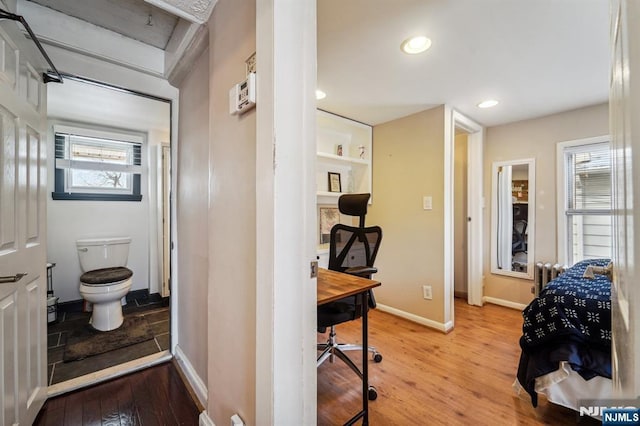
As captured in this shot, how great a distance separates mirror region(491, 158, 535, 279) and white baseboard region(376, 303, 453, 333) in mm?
1331

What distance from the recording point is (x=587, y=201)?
277 centimetres

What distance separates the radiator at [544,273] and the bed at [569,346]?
1.43 meters

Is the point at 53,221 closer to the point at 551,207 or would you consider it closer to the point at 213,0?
the point at 213,0

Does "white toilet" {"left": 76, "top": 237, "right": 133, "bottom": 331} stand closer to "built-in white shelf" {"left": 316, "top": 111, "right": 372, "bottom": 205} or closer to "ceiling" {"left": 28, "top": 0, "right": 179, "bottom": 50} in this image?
"ceiling" {"left": 28, "top": 0, "right": 179, "bottom": 50}

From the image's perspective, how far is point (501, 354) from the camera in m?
2.16

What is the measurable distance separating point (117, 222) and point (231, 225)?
2.45 meters

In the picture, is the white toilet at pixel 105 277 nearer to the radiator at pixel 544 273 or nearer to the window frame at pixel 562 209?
the radiator at pixel 544 273

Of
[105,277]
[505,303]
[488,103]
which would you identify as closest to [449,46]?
[488,103]

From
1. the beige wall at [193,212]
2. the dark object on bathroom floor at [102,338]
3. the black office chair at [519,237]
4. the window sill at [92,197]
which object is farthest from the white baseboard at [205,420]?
the black office chair at [519,237]

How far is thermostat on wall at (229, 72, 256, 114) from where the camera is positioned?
92cm

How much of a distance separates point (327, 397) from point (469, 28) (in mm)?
2431

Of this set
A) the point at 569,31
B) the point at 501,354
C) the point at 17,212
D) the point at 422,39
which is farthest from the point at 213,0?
the point at 501,354

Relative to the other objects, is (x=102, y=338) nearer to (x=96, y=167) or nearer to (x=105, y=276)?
(x=105, y=276)

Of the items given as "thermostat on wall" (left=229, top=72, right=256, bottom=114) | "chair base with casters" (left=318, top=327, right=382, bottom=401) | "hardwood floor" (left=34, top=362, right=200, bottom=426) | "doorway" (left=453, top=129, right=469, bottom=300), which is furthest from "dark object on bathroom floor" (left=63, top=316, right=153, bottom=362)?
"doorway" (left=453, top=129, right=469, bottom=300)
